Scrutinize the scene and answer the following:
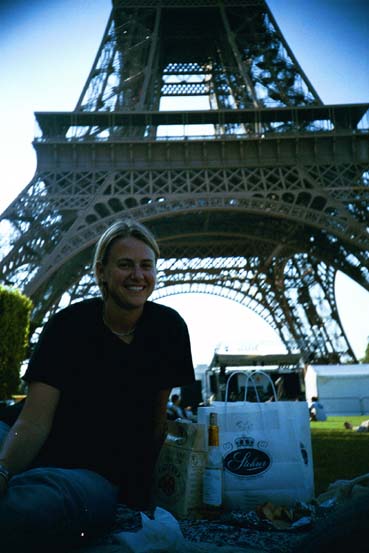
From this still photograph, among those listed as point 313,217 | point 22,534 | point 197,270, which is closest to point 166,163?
point 313,217

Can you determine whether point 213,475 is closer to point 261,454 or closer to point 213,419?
point 213,419

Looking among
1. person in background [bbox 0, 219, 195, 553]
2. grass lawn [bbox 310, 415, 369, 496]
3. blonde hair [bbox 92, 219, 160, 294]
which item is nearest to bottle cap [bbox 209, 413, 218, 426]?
person in background [bbox 0, 219, 195, 553]

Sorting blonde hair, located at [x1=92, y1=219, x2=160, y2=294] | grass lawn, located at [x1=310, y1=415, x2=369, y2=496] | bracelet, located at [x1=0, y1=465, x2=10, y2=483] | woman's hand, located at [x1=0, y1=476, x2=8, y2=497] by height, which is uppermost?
blonde hair, located at [x1=92, y1=219, x2=160, y2=294]

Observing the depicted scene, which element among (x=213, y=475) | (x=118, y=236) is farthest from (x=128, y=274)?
(x=213, y=475)

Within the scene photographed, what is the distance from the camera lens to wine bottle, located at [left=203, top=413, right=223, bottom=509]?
2.64 meters

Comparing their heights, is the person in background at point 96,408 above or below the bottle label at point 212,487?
above

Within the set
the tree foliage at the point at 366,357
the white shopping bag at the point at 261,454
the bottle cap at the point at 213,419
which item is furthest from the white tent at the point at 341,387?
the tree foliage at the point at 366,357

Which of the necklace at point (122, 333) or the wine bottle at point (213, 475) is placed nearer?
the necklace at point (122, 333)

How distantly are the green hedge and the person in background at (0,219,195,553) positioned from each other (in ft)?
37.9

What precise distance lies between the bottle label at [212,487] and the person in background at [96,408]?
0.31 m

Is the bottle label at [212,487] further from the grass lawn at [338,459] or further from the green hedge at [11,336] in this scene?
the green hedge at [11,336]

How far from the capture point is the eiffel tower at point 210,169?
16156mm

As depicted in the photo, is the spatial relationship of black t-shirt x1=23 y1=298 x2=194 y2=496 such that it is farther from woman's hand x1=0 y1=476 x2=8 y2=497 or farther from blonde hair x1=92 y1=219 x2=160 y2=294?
woman's hand x1=0 y1=476 x2=8 y2=497

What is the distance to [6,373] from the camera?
44.0ft
